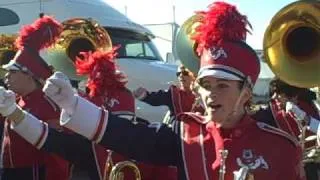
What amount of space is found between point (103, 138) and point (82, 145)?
58cm

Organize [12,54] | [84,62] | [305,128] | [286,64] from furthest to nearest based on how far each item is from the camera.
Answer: [12,54] → [305,128] → [84,62] → [286,64]

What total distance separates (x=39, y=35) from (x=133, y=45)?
6203mm

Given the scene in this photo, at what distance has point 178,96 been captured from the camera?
25.8 ft

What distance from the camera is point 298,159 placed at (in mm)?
3266

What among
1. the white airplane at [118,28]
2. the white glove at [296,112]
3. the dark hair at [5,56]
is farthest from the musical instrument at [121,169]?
Result: the white airplane at [118,28]

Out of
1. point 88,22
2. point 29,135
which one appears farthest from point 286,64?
point 88,22

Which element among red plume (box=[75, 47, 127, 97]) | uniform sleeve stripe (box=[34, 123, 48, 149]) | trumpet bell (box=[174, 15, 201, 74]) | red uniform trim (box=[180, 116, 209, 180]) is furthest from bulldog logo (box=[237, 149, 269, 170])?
trumpet bell (box=[174, 15, 201, 74])

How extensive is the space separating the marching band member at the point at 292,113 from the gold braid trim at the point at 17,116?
159cm

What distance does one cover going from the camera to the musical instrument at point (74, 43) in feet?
20.6

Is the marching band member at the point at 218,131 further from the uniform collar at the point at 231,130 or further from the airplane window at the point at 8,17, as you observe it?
the airplane window at the point at 8,17

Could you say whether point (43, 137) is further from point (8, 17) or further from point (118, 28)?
point (8, 17)

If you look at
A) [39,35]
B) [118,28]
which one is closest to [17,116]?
[39,35]

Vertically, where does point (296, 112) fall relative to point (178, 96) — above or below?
above

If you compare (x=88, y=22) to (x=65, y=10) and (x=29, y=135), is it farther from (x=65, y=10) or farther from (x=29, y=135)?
(x=65, y=10)
